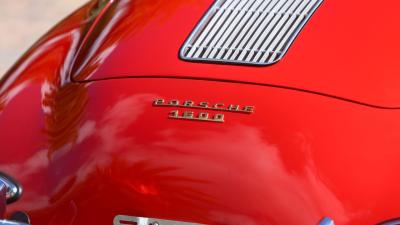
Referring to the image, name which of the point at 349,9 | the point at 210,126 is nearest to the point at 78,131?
the point at 210,126

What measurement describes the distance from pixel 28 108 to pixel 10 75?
35 cm

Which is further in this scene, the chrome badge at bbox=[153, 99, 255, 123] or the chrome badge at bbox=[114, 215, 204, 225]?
the chrome badge at bbox=[153, 99, 255, 123]

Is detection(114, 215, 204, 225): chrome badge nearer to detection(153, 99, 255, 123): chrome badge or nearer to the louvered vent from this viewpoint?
detection(153, 99, 255, 123): chrome badge

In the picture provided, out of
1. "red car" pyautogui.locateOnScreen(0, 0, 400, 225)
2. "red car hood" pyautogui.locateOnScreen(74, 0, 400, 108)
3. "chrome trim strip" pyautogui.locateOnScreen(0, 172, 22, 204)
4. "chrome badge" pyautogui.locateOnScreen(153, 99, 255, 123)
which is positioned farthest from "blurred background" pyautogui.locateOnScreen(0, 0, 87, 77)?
"chrome badge" pyautogui.locateOnScreen(153, 99, 255, 123)

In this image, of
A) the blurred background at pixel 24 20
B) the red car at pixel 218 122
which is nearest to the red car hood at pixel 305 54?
the red car at pixel 218 122

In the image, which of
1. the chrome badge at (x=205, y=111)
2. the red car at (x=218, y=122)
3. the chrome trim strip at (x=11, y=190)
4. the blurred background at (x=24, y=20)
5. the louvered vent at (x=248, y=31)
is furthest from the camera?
the blurred background at (x=24, y=20)

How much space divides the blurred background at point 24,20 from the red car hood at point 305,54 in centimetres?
327

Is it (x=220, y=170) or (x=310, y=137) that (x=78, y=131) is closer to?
(x=220, y=170)

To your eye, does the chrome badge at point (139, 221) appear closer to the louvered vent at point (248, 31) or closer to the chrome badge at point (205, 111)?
the chrome badge at point (205, 111)

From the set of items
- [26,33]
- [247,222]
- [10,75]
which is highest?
[26,33]

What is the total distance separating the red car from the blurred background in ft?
A: 11.1

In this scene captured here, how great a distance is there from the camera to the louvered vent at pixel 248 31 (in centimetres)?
350

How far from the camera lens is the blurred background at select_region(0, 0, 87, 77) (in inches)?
282

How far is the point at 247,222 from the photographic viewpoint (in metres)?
3.09
